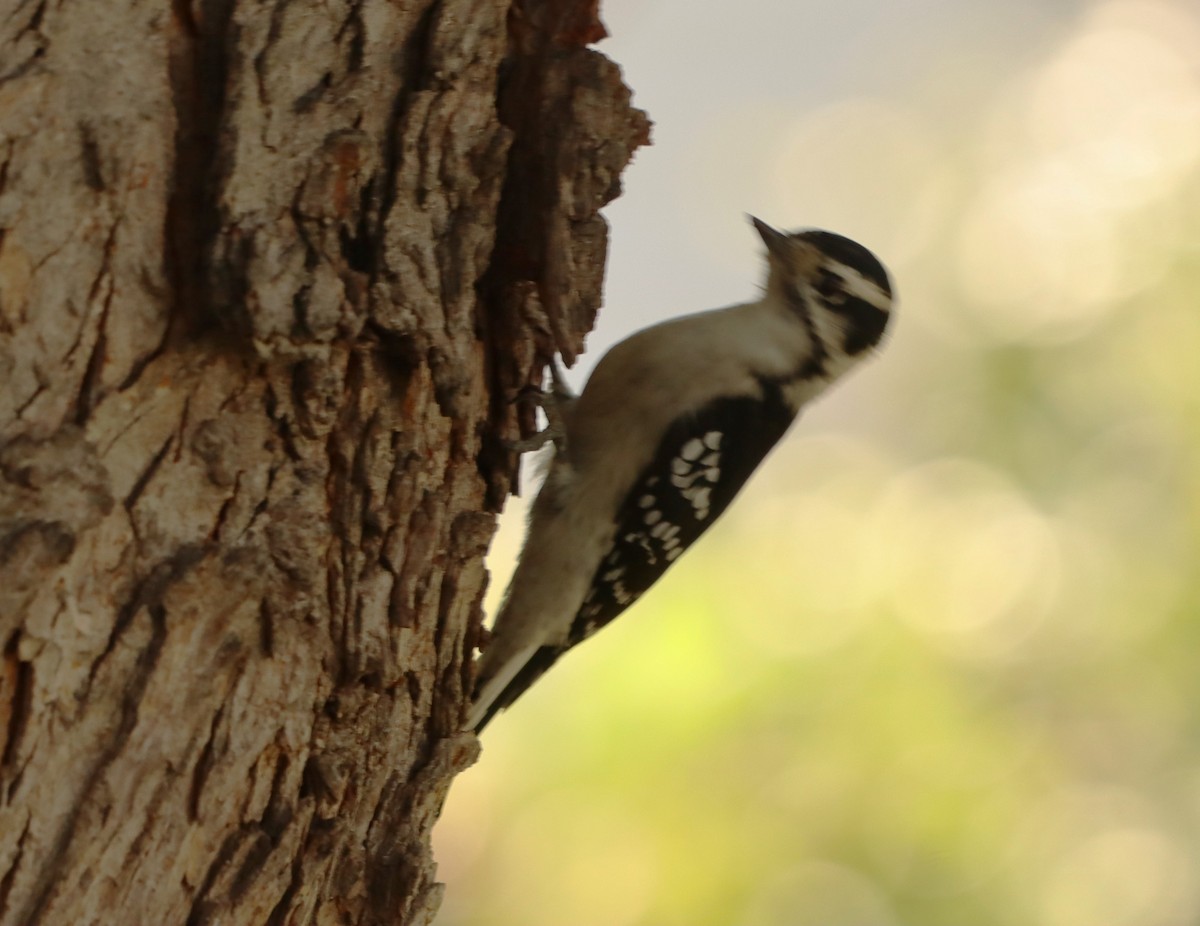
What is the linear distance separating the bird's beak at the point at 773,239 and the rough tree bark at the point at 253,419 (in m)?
1.30

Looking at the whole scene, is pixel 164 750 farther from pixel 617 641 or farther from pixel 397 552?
pixel 617 641

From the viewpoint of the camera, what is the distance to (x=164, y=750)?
1.79 meters

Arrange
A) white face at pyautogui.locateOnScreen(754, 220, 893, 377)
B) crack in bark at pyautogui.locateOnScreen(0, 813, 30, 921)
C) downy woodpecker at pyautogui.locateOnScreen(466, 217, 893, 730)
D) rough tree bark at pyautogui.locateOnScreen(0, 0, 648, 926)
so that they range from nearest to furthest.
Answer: crack in bark at pyautogui.locateOnScreen(0, 813, 30, 921) → rough tree bark at pyautogui.locateOnScreen(0, 0, 648, 926) → downy woodpecker at pyautogui.locateOnScreen(466, 217, 893, 730) → white face at pyautogui.locateOnScreen(754, 220, 893, 377)

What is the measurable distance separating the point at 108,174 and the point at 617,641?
424cm

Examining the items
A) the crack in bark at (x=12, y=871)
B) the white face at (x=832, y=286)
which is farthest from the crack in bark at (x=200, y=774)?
the white face at (x=832, y=286)

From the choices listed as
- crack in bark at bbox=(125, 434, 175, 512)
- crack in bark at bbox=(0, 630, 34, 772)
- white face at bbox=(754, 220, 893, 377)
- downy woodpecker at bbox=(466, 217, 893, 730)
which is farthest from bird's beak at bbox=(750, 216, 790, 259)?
crack in bark at bbox=(0, 630, 34, 772)

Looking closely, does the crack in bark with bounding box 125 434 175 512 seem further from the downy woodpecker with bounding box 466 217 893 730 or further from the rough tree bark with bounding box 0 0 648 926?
the downy woodpecker with bounding box 466 217 893 730

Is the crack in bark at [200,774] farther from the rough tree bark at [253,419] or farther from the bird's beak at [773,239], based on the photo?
the bird's beak at [773,239]

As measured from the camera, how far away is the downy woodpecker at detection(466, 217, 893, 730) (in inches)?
130

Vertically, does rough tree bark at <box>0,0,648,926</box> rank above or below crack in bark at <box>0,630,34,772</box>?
above

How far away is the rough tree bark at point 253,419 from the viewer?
5.70 feet

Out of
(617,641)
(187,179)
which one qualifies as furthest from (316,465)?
(617,641)

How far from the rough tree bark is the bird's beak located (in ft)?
4.27

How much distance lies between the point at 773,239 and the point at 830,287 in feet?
0.68
